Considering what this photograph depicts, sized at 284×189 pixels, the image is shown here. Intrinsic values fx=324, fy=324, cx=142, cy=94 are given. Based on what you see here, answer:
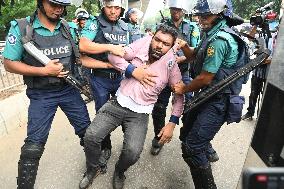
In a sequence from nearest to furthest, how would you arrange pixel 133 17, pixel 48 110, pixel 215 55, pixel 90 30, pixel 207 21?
1. pixel 215 55
2. pixel 207 21
3. pixel 48 110
4. pixel 90 30
5. pixel 133 17

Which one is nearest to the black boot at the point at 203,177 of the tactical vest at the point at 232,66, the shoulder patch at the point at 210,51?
the tactical vest at the point at 232,66

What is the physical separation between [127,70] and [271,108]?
5.74ft

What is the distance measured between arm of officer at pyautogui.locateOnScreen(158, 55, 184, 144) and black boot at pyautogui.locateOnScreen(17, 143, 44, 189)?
3.83 ft

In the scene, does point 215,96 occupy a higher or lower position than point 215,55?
lower

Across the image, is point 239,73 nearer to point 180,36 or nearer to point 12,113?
point 180,36

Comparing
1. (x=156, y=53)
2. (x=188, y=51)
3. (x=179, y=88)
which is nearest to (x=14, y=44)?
(x=156, y=53)

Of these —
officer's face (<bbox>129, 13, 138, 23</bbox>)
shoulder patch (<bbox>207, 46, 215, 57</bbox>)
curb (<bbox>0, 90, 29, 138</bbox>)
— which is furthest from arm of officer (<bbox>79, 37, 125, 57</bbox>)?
officer's face (<bbox>129, 13, 138, 23</bbox>)

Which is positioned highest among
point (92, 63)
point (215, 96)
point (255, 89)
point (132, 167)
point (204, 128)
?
point (92, 63)

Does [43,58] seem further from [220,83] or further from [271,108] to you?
[271,108]

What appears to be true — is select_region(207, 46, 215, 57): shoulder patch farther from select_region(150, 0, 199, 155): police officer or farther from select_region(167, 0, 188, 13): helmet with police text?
select_region(167, 0, 188, 13): helmet with police text

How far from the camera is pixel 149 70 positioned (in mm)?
3072

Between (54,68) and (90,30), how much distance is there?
2.50ft

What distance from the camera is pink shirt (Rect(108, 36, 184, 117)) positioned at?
3098 millimetres

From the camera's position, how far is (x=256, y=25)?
5109 mm
